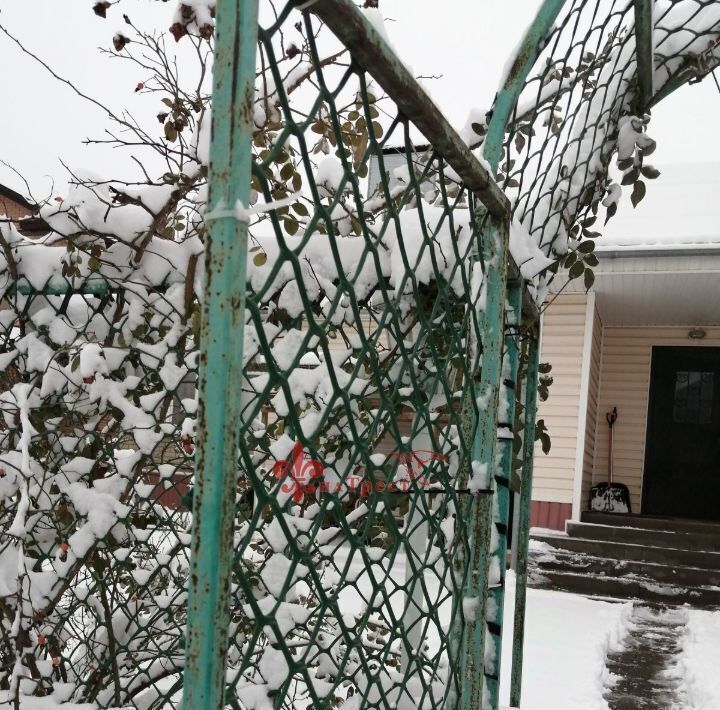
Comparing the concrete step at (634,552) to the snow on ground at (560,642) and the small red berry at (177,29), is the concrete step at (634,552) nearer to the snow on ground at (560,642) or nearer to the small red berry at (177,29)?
the snow on ground at (560,642)

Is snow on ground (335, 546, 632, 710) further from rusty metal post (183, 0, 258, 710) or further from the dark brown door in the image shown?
the dark brown door

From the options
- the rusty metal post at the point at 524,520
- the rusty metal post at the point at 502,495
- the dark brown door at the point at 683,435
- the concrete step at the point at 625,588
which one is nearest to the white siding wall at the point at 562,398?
the concrete step at the point at 625,588

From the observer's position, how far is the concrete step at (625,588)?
6.34 m

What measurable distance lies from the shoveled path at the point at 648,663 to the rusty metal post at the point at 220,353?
3.83m

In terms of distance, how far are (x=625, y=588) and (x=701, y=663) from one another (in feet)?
6.97

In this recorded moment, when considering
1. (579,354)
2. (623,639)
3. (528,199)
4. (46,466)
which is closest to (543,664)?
(623,639)

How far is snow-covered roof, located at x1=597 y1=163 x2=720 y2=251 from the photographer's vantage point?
703 cm

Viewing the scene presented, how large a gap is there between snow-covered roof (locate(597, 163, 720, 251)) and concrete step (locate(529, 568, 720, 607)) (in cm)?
322

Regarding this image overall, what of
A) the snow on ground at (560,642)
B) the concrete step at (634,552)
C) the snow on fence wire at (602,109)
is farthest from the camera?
the concrete step at (634,552)

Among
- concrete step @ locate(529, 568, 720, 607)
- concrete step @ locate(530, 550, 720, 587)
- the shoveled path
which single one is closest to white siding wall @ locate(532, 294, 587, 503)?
concrete step @ locate(530, 550, 720, 587)

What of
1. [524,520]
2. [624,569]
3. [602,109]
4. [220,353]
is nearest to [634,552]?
[624,569]

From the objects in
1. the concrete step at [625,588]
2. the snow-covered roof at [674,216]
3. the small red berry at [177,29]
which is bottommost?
the concrete step at [625,588]

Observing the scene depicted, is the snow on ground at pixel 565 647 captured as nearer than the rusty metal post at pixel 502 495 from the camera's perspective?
No

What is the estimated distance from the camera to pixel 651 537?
23.9 feet
